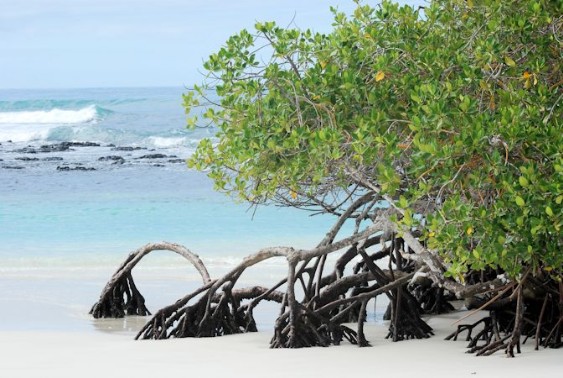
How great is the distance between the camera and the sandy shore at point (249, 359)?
21.6 ft

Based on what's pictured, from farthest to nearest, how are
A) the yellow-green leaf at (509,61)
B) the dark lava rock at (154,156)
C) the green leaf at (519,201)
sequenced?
the dark lava rock at (154,156)
the yellow-green leaf at (509,61)
the green leaf at (519,201)

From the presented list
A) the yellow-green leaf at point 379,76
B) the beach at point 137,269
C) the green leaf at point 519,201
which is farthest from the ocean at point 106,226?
the green leaf at point 519,201

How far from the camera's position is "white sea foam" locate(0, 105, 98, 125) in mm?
47594

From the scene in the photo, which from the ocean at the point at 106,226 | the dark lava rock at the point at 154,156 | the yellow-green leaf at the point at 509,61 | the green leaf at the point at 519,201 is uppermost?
the yellow-green leaf at the point at 509,61

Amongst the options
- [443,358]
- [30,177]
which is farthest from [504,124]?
[30,177]

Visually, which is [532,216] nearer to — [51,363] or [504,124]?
[504,124]

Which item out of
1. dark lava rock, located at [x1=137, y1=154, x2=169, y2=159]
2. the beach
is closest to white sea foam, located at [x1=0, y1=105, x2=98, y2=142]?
the beach

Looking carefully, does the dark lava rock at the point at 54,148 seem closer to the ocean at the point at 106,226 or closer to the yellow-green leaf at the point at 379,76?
the ocean at the point at 106,226

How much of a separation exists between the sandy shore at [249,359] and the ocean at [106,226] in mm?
987

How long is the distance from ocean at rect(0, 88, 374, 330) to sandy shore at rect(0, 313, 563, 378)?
987 millimetres

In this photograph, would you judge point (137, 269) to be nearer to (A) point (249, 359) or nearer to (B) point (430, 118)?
(A) point (249, 359)

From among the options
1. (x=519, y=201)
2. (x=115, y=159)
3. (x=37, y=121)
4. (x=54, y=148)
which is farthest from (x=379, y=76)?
(x=37, y=121)

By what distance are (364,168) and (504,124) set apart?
1421 millimetres

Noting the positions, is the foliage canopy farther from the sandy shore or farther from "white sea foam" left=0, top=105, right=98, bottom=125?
"white sea foam" left=0, top=105, right=98, bottom=125
